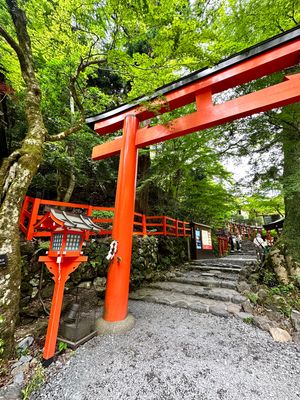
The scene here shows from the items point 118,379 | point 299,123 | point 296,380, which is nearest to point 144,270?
point 118,379

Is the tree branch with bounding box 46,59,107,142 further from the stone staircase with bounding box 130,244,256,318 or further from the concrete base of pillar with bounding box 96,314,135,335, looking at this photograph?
the stone staircase with bounding box 130,244,256,318

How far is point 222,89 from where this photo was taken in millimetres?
3395

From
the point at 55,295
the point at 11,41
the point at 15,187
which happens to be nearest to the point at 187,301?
the point at 55,295

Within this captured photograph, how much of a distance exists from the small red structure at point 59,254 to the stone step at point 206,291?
131 inches

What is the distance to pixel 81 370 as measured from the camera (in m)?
2.06

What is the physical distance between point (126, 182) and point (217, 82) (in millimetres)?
2571

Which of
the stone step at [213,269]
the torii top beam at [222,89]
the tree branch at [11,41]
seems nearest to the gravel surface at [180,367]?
the stone step at [213,269]

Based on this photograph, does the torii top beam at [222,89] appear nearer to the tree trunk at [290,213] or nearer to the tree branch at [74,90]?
the tree branch at [74,90]

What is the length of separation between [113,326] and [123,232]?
157cm

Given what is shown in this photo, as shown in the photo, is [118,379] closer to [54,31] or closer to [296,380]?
[296,380]

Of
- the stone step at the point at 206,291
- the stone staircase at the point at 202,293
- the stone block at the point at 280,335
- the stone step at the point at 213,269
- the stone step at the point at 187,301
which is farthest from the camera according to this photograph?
the stone step at the point at 213,269

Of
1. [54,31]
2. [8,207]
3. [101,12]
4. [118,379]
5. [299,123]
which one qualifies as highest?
[101,12]

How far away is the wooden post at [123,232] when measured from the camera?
3047 millimetres

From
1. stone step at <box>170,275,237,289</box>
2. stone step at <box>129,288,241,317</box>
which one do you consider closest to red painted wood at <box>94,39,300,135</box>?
stone step at <box>129,288,241,317</box>
